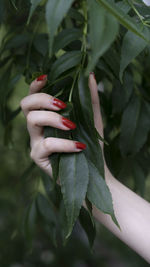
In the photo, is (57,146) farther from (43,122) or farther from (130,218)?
(130,218)

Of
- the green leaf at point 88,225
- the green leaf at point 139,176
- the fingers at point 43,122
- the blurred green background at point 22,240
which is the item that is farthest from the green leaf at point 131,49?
the blurred green background at point 22,240

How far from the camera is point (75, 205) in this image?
421 mm

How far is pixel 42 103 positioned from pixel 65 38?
13 cm

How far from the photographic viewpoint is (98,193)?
1.47 feet

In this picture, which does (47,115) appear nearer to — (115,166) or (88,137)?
(88,137)

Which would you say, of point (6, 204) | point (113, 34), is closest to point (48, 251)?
point (6, 204)

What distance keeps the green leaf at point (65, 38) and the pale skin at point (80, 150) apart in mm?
58

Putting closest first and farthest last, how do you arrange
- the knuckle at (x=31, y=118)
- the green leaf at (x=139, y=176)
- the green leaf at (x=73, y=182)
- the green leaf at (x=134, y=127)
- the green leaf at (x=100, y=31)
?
the green leaf at (x=100, y=31), the green leaf at (x=73, y=182), the knuckle at (x=31, y=118), the green leaf at (x=134, y=127), the green leaf at (x=139, y=176)

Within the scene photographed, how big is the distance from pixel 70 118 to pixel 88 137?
0.12 ft

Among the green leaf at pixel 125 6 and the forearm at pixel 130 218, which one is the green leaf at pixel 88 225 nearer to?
the forearm at pixel 130 218

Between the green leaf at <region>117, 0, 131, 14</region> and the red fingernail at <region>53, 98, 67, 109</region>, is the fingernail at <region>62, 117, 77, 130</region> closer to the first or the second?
the red fingernail at <region>53, 98, 67, 109</region>

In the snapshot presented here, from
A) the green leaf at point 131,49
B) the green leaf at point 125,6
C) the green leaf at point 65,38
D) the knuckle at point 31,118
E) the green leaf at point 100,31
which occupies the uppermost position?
the green leaf at point 100,31

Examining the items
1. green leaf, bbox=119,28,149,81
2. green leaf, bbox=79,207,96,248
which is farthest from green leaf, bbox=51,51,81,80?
green leaf, bbox=79,207,96,248

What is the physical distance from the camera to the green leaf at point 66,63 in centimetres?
52
